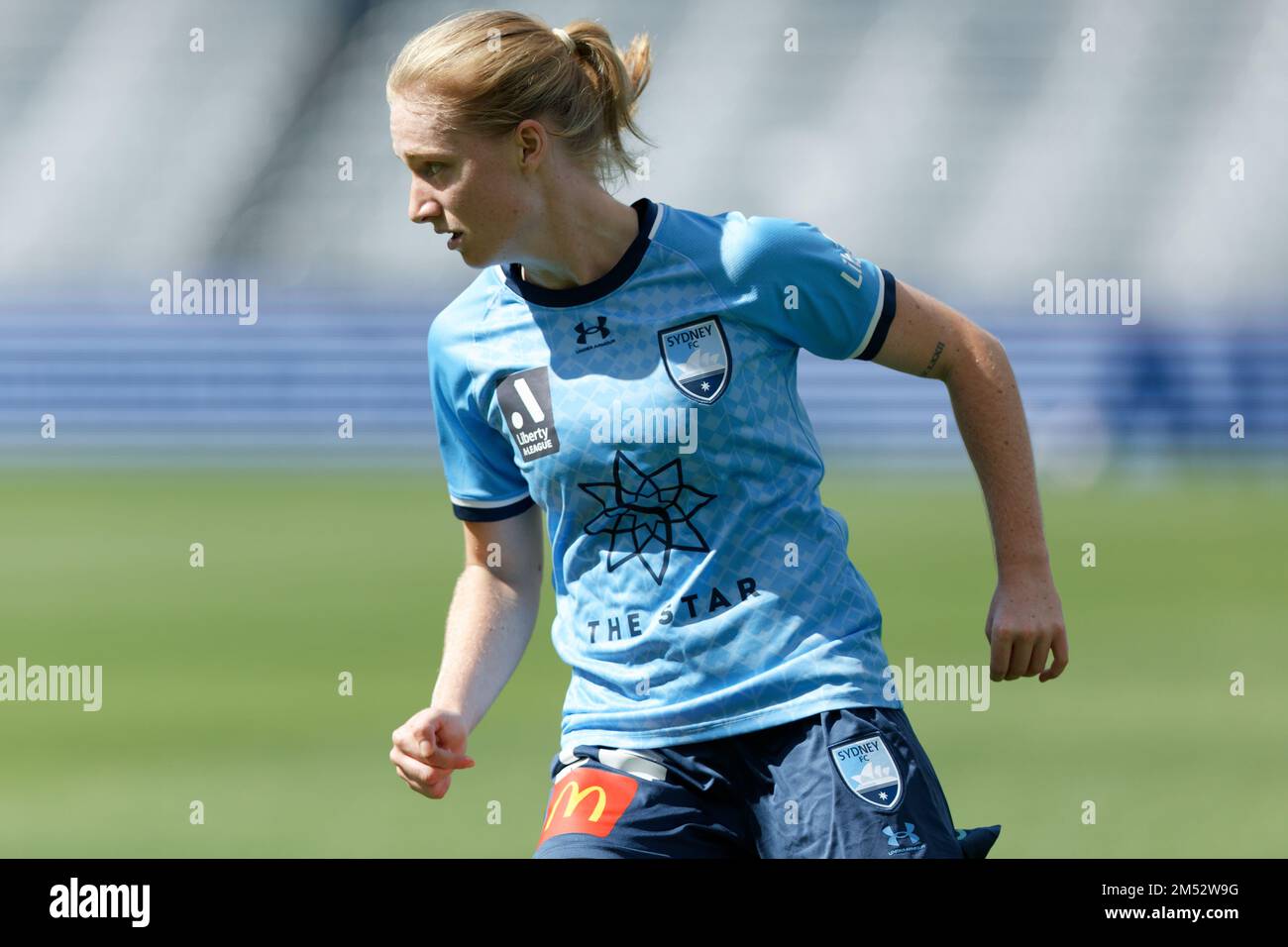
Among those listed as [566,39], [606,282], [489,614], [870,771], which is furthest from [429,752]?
[566,39]

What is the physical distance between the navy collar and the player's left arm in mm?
436

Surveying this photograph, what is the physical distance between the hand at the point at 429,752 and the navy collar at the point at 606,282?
2.33ft

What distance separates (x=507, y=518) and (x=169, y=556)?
9972mm

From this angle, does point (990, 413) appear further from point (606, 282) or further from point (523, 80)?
point (523, 80)

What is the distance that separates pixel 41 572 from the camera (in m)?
12.2

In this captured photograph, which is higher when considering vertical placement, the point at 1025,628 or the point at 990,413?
the point at 990,413

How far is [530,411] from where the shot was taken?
3023mm

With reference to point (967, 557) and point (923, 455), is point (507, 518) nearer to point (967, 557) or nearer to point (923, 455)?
point (967, 557)

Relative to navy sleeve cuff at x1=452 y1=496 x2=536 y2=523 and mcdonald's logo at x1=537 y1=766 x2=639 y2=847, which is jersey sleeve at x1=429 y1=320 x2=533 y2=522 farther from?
mcdonald's logo at x1=537 y1=766 x2=639 y2=847

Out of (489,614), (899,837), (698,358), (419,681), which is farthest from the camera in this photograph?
(419,681)

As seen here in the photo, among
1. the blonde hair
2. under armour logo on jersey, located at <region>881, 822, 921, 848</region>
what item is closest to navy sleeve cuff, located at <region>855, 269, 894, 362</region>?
the blonde hair

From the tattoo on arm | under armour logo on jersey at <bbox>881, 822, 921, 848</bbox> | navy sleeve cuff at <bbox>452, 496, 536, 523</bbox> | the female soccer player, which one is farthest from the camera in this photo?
navy sleeve cuff at <bbox>452, 496, 536, 523</bbox>

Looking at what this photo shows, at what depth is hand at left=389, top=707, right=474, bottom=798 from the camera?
289cm

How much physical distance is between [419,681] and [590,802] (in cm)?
574
